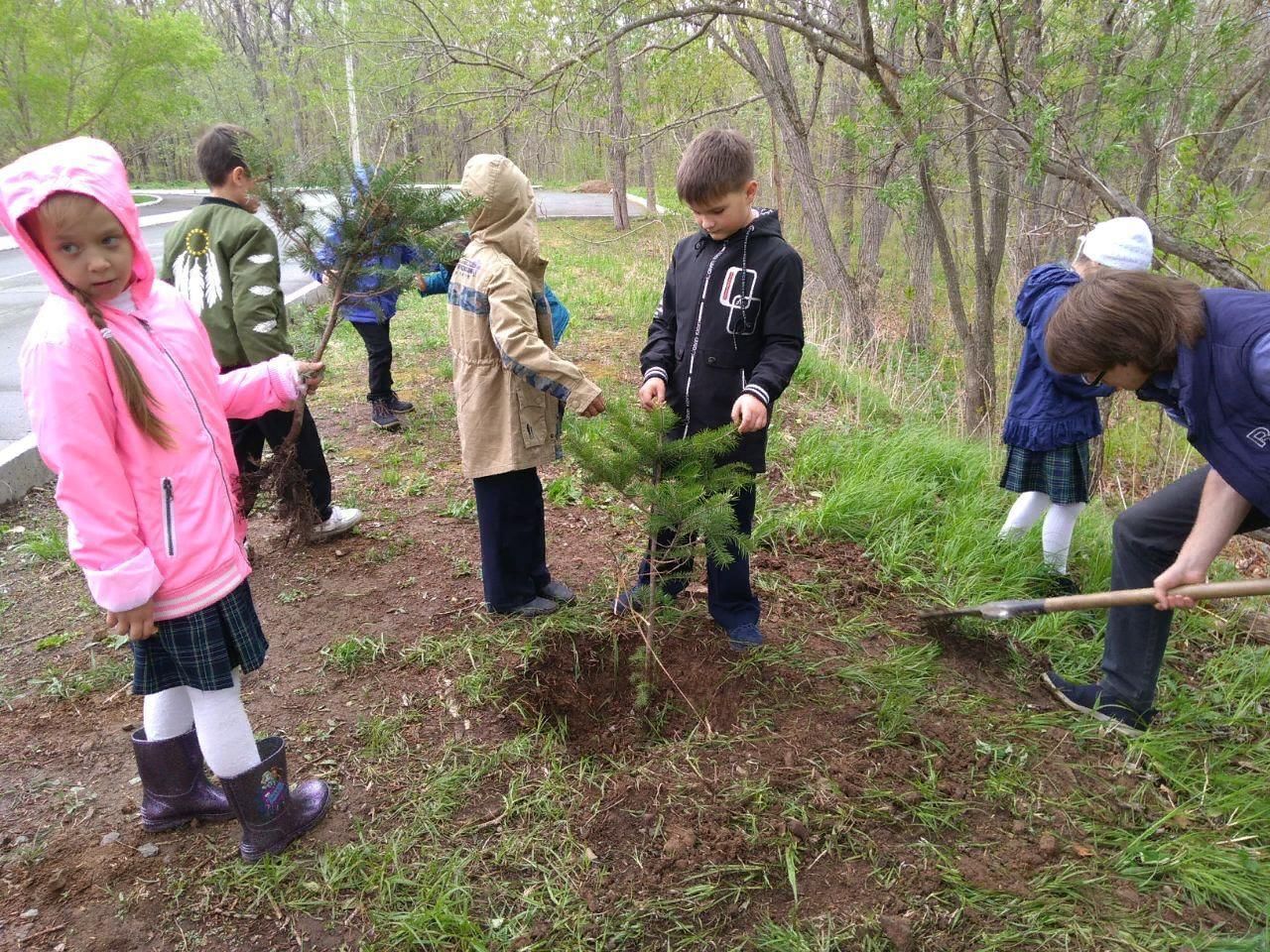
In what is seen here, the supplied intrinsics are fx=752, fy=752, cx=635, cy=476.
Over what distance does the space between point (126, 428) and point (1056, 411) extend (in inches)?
128

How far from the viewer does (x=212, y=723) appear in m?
1.97

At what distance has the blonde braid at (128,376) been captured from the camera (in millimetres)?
1687

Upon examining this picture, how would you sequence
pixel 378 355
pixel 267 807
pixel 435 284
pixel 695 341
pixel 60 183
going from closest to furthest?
1. pixel 60 183
2. pixel 267 807
3. pixel 695 341
4. pixel 435 284
5. pixel 378 355

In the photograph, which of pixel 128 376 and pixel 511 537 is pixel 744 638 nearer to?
pixel 511 537

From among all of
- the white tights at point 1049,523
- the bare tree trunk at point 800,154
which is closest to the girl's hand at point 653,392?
the white tights at point 1049,523

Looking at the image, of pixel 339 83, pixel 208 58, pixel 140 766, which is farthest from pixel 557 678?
pixel 208 58

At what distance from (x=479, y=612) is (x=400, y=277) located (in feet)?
4.79

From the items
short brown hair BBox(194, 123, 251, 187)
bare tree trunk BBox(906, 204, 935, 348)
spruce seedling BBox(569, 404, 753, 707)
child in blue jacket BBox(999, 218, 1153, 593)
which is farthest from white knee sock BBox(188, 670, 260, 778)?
bare tree trunk BBox(906, 204, 935, 348)

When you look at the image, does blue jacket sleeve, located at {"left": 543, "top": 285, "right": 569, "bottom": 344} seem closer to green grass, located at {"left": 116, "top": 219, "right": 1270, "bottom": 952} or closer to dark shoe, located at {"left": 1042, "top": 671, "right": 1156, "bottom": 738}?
green grass, located at {"left": 116, "top": 219, "right": 1270, "bottom": 952}

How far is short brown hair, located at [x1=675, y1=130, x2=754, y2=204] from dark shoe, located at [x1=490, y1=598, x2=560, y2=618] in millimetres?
1723

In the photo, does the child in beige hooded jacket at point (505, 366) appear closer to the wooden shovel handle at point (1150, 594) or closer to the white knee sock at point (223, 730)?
the white knee sock at point (223, 730)

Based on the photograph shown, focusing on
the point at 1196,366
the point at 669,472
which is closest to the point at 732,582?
the point at 669,472

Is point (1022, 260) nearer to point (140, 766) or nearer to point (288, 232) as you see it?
point (288, 232)

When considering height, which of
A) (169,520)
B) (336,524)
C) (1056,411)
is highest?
(169,520)
